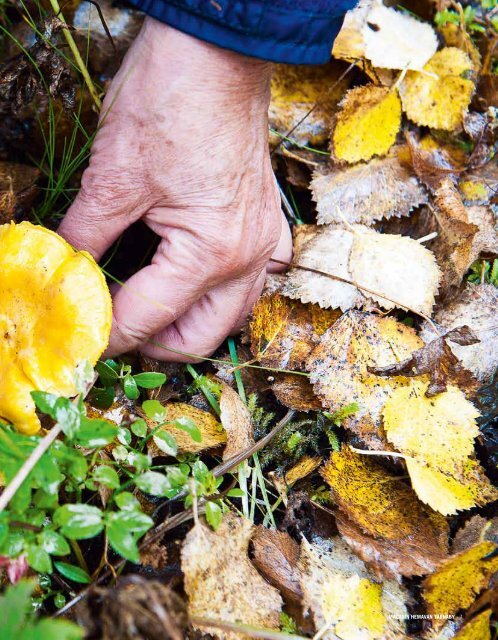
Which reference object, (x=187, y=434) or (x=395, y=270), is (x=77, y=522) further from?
(x=395, y=270)

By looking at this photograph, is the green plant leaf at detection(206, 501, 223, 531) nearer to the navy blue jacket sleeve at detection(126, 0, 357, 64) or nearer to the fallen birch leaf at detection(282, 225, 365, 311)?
the fallen birch leaf at detection(282, 225, 365, 311)

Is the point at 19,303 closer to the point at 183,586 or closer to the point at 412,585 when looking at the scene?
the point at 183,586

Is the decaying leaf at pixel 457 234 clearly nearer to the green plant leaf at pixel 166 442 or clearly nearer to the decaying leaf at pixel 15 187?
the green plant leaf at pixel 166 442

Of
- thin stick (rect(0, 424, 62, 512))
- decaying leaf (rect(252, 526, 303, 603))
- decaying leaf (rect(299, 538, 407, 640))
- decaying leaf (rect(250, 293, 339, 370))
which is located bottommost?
decaying leaf (rect(299, 538, 407, 640))

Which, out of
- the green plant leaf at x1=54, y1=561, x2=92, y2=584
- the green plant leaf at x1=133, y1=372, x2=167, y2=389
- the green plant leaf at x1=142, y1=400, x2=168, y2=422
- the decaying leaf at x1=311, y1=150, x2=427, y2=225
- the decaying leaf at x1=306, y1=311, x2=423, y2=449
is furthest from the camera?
the decaying leaf at x1=311, y1=150, x2=427, y2=225

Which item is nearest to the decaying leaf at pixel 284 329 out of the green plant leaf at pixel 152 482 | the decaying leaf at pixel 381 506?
the decaying leaf at pixel 381 506

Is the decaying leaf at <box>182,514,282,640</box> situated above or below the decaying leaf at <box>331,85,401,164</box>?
below

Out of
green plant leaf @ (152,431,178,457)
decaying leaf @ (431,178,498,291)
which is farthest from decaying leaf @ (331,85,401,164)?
green plant leaf @ (152,431,178,457)

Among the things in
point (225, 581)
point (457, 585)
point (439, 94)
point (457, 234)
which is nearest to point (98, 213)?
point (225, 581)
